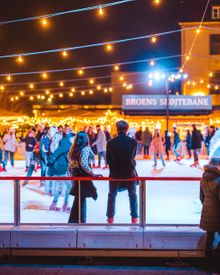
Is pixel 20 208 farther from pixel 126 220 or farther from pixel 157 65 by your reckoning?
pixel 157 65

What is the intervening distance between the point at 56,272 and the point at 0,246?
0.94m

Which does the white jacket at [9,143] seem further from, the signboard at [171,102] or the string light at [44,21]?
the signboard at [171,102]

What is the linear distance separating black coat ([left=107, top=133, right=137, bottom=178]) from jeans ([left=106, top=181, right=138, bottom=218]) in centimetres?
44

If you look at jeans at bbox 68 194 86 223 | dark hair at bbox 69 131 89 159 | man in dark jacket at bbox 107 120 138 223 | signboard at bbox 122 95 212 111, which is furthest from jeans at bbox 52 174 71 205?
signboard at bbox 122 95 212 111

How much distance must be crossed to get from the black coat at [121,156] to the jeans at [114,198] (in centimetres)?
44

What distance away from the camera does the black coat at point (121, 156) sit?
19.2ft

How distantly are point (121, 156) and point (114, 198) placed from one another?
2.15ft

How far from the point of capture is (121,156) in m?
5.88

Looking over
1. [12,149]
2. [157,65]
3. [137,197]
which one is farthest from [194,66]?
[137,197]

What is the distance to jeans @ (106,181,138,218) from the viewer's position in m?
5.32

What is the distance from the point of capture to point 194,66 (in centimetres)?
3822

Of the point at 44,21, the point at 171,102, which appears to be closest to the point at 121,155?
the point at 44,21

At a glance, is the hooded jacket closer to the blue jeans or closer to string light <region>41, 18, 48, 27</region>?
the blue jeans

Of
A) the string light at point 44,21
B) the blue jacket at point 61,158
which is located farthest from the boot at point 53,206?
the string light at point 44,21
